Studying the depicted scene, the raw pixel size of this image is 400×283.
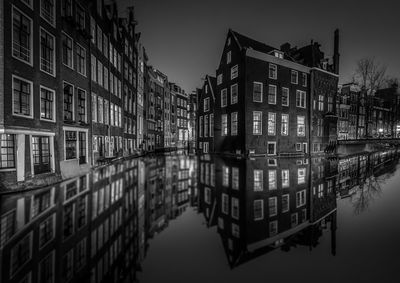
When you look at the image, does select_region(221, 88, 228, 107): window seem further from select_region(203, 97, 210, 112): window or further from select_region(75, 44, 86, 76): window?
select_region(75, 44, 86, 76): window

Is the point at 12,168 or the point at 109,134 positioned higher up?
the point at 109,134

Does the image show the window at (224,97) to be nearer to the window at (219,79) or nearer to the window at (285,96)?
the window at (219,79)

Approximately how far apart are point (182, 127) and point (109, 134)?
197ft

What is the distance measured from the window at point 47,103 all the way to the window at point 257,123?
2511 cm

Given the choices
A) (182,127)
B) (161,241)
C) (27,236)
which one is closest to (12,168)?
(27,236)

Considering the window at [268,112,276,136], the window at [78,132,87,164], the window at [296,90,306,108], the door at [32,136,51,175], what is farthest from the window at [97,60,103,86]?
the window at [296,90,306,108]

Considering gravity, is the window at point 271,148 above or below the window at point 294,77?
below

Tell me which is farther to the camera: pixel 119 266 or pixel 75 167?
pixel 75 167

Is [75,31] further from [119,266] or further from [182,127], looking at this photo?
[182,127]

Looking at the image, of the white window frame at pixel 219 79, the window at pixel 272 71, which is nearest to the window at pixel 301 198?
the window at pixel 272 71

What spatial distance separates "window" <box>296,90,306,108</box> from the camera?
37.3 m

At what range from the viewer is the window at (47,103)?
1472 centimetres

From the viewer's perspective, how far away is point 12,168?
1162cm

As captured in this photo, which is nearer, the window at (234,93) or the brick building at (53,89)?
the brick building at (53,89)
